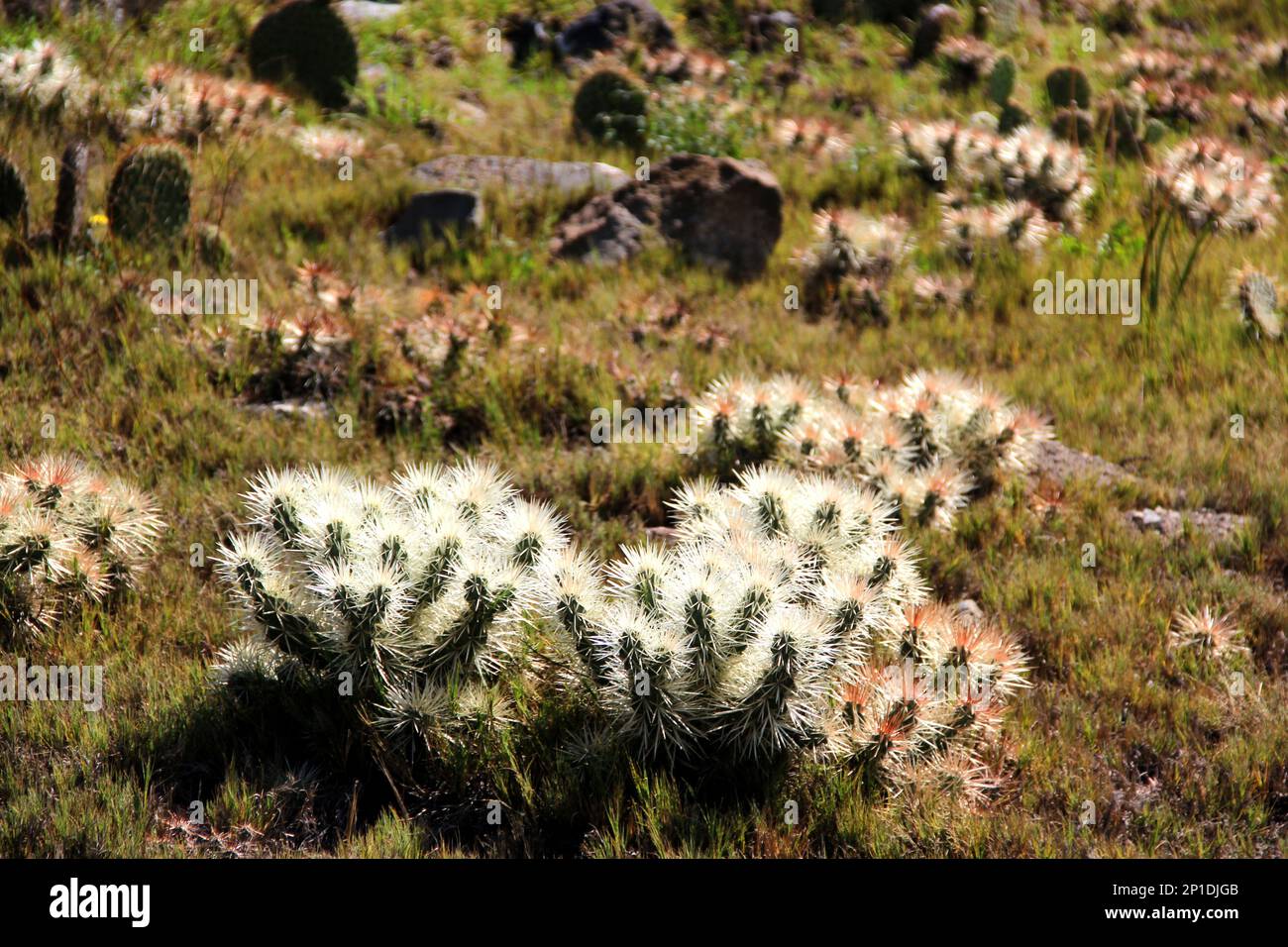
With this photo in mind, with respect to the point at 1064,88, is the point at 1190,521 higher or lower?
lower

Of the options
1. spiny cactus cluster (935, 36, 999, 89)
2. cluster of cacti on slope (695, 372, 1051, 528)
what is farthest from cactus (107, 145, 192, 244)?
spiny cactus cluster (935, 36, 999, 89)

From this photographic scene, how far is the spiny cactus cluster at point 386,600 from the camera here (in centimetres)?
385

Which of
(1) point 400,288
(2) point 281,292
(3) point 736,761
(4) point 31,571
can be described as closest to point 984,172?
(1) point 400,288

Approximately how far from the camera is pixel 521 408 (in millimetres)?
6598

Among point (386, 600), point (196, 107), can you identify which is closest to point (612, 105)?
point (196, 107)

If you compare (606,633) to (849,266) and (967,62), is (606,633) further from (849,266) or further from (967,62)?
(967,62)

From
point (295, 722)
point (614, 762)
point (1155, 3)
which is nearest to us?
point (614, 762)

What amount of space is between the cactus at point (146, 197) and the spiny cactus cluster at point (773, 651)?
4.45 metres

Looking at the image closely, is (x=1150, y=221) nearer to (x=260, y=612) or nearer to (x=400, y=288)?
(x=400, y=288)

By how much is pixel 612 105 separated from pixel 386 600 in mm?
7925

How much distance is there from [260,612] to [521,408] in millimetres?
2825

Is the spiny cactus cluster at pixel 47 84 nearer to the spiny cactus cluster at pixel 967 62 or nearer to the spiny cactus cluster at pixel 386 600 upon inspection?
the spiny cactus cluster at pixel 386 600

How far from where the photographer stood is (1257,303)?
25.5ft

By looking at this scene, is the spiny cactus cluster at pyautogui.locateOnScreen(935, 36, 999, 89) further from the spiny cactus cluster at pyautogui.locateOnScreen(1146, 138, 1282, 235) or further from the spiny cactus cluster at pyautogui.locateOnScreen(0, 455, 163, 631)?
the spiny cactus cluster at pyautogui.locateOnScreen(0, 455, 163, 631)
